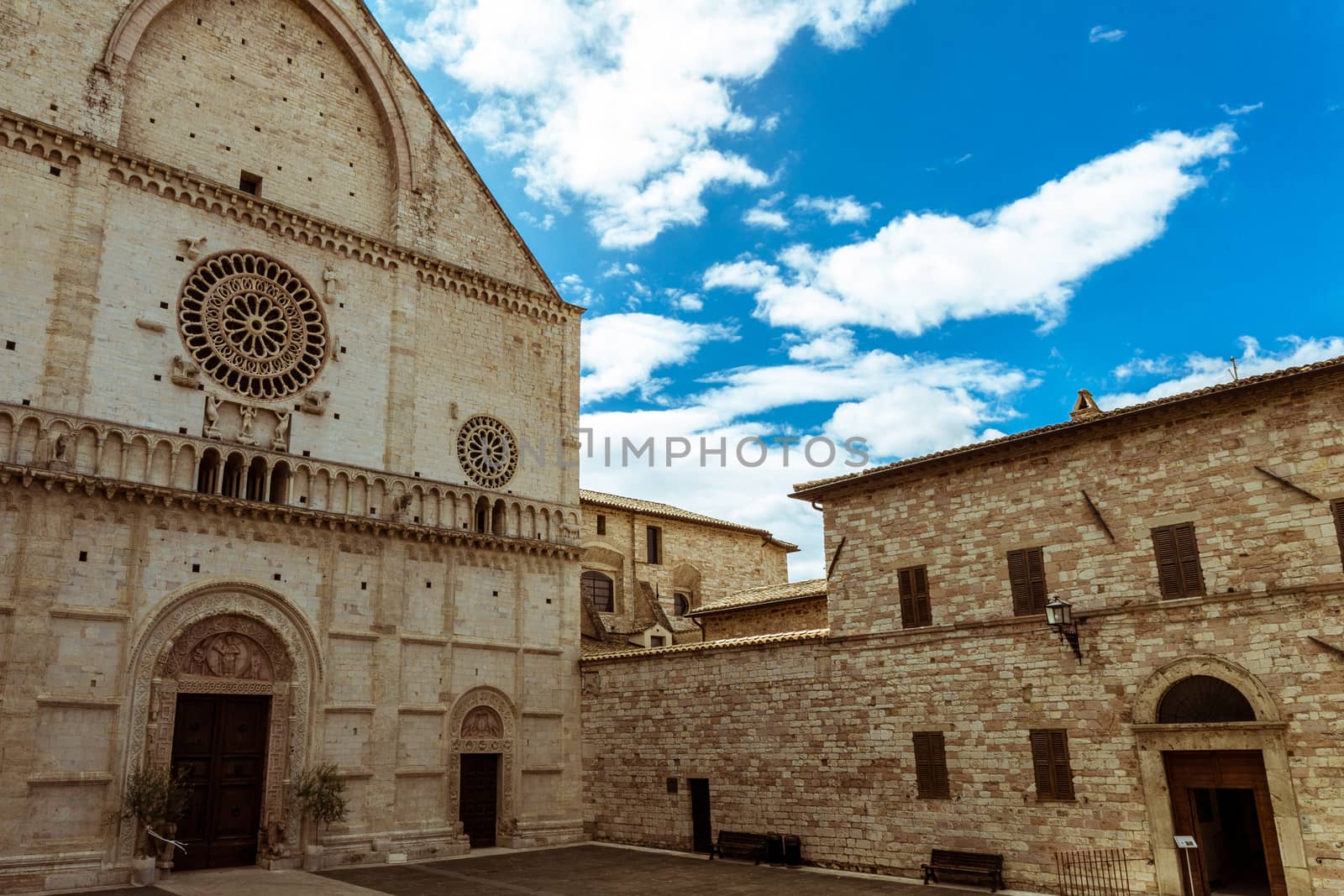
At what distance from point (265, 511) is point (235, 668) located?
3132mm

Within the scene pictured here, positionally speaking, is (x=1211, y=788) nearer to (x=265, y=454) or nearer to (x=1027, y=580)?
(x=1027, y=580)

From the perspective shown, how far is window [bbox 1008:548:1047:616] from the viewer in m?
16.9

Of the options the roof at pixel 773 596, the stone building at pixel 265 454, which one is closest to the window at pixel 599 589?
the roof at pixel 773 596

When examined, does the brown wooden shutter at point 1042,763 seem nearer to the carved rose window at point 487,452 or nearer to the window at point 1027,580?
the window at point 1027,580

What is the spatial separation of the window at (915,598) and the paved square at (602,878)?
15.2 feet

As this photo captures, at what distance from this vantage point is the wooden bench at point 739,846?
19547 mm

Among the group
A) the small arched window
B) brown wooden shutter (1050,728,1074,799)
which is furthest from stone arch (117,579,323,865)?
the small arched window

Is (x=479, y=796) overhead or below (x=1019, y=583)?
below

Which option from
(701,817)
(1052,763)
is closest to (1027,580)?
(1052,763)

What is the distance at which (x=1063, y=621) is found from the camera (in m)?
15.9

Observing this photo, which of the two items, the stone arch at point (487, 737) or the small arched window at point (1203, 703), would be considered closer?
the small arched window at point (1203, 703)

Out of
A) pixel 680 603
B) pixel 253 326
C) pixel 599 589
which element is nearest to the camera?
pixel 253 326

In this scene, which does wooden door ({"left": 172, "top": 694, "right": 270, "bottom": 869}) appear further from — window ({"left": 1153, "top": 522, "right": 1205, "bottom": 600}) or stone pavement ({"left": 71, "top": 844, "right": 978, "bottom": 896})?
window ({"left": 1153, "top": 522, "right": 1205, "bottom": 600})

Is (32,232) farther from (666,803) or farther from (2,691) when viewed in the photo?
(666,803)
